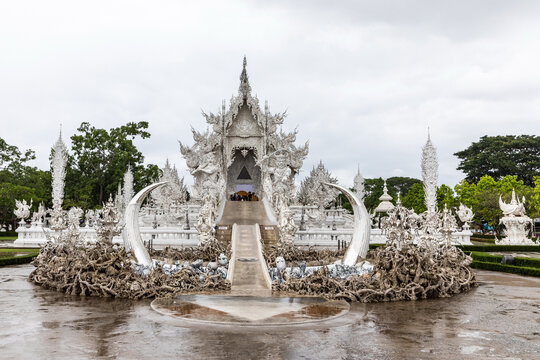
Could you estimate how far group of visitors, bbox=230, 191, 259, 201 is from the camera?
3384 centimetres

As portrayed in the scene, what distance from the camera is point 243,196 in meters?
35.0

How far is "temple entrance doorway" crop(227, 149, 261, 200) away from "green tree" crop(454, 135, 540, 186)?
32.6 meters

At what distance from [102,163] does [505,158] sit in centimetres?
4427

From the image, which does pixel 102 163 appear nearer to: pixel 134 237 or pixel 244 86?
pixel 244 86

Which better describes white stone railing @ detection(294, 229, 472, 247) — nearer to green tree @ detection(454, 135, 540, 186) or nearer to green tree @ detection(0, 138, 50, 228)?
green tree @ detection(0, 138, 50, 228)

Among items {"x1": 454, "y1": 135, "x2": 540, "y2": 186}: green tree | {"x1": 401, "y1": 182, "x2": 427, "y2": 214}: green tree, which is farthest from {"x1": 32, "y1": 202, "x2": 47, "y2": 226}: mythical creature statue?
{"x1": 454, "y1": 135, "x2": 540, "y2": 186}: green tree

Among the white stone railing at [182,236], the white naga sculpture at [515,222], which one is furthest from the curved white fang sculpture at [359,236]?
the white naga sculpture at [515,222]

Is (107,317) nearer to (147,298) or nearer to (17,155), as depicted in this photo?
(147,298)

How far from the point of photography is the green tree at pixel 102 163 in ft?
151

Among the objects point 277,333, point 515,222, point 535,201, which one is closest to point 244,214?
point 515,222

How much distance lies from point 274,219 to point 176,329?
1532 cm

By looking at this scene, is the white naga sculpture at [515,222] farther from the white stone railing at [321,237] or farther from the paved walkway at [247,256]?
the paved walkway at [247,256]

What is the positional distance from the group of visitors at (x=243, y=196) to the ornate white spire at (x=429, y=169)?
11852mm

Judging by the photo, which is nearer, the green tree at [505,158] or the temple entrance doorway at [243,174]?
the temple entrance doorway at [243,174]
